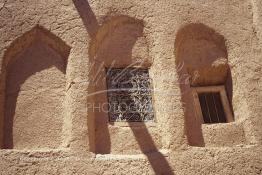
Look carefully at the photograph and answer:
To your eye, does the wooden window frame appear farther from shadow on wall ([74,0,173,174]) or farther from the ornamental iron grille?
shadow on wall ([74,0,173,174])

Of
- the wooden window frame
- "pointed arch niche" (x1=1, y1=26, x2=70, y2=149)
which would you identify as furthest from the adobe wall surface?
the wooden window frame

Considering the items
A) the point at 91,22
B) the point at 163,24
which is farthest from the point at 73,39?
the point at 163,24

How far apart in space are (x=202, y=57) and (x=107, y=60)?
1402mm

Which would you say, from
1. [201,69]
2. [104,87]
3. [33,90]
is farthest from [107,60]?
[201,69]

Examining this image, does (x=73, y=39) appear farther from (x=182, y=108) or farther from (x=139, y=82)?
(x=182, y=108)

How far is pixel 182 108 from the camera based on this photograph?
5180mm

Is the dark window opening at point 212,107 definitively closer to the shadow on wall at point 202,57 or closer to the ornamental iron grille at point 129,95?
the shadow on wall at point 202,57

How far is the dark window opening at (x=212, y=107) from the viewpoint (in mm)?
5656

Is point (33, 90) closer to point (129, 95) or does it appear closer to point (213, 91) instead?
point (129, 95)

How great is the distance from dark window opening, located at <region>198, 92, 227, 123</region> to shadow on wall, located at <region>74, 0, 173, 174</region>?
1.02 meters

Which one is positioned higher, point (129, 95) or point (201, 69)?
point (201, 69)

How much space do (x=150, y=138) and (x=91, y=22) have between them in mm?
1794

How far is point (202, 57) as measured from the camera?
5789 mm

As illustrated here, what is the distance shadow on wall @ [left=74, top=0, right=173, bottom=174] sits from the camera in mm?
4887
